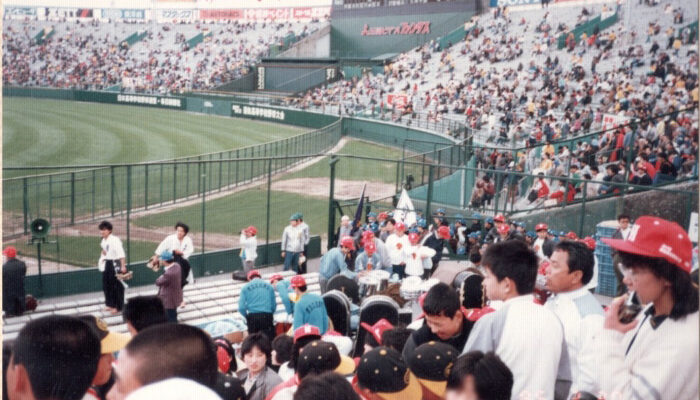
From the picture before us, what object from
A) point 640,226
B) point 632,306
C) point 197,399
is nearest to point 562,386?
point 632,306

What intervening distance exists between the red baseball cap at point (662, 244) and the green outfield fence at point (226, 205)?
23.2 feet

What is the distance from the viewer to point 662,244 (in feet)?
7.30

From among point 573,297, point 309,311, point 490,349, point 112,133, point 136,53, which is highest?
point 136,53

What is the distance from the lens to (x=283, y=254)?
10.8m

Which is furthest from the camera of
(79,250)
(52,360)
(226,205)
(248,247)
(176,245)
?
(226,205)

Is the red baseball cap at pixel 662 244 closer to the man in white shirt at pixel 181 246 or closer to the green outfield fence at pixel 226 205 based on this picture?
the man in white shirt at pixel 181 246

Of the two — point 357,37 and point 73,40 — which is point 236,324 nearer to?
point 357,37

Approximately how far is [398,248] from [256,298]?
338 cm

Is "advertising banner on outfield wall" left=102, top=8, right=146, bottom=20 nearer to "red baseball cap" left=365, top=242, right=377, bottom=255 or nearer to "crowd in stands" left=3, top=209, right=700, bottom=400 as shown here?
"red baseball cap" left=365, top=242, right=377, bottom=255

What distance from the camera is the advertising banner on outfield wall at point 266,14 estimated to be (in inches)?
2117

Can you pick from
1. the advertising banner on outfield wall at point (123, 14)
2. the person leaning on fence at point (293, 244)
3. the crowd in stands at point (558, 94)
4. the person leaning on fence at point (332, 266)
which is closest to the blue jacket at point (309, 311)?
the person leaning on fence at point (332, 266)

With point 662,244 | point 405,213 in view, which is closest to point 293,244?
point 405,213

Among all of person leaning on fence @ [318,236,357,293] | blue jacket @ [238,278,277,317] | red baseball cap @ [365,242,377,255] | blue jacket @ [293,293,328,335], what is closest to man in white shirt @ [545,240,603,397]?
blue jacket @ [293,293,328,335]

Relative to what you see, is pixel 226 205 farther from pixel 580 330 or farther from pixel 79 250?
pixel 580 330
